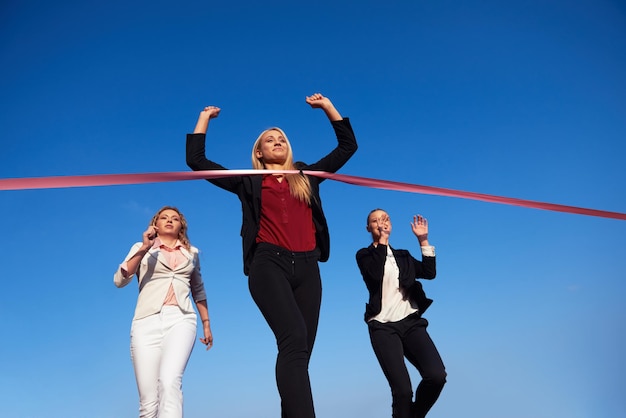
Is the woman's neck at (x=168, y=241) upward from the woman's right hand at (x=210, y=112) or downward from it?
downward

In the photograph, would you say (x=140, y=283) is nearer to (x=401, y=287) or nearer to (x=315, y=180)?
(x=315, y=180)

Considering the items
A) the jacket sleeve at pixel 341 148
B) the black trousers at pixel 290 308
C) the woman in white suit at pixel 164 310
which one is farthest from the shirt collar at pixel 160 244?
the black trousers at pixel 290 308

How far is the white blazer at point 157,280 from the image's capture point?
5.64 meters

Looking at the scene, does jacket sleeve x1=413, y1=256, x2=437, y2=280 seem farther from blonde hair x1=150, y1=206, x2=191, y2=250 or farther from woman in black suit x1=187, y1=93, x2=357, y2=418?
blonde hair x1=150, y1=206, x2=191, y2=250

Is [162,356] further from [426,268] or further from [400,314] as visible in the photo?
[426,268]

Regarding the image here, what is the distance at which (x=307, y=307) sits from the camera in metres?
4.24

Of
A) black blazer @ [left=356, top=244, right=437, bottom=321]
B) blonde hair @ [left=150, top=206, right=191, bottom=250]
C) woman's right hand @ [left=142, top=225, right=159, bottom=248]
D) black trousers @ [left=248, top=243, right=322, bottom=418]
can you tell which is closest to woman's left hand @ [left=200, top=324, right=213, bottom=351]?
blonde hair @ [left=150, top=206, right=191, bottom=250]

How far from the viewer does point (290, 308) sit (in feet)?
12.9

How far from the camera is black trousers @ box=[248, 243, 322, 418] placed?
3.64 m

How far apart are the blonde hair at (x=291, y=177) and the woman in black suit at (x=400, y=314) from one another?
2163mm

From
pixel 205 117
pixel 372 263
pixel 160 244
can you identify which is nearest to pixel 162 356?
pixel 160 244

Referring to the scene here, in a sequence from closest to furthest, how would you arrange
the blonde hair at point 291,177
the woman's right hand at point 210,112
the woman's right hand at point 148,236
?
the blonde hair at point 291,177, the woman's right hand at point 210,112, the woman's right hand at point 148,236

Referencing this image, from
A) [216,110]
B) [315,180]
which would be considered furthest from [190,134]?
[315,180]

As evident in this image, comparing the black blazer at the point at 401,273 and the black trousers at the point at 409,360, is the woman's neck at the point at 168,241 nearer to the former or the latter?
the black blazer at the point at 401,273
